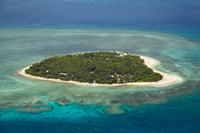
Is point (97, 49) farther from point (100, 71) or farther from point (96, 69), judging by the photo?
point (100, 71)

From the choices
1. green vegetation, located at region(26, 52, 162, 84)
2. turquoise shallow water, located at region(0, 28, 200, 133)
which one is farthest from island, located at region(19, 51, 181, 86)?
turquoise shallow water, located at region(0, 28, 200, 133)

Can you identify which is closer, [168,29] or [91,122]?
[91,122]

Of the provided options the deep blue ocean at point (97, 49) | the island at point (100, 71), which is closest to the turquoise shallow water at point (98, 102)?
the deep blue ocean at point (97, 49)

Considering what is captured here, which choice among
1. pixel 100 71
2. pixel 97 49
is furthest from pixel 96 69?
pixel 97 49

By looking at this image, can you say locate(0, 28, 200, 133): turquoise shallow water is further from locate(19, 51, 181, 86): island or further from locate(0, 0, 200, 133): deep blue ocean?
locate(19, 51, 181, 86): island

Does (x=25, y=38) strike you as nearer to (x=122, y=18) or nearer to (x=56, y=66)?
(x=56, y=66)

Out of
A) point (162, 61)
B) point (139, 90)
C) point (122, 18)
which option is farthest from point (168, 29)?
point (139, 90)

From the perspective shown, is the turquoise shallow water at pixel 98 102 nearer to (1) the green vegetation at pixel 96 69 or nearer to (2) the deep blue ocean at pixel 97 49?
(2) the deep blue ocean at pixel 97 49
